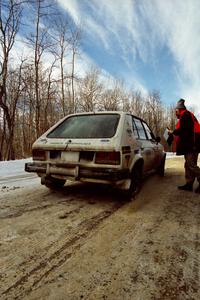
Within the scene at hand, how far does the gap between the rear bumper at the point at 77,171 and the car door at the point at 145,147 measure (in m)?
1.14

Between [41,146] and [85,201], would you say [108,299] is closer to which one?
[85,201]

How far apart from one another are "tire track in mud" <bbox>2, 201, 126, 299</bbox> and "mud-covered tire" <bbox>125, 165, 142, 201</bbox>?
102 cm

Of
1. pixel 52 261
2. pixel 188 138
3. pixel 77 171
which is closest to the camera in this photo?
pixel 52 261

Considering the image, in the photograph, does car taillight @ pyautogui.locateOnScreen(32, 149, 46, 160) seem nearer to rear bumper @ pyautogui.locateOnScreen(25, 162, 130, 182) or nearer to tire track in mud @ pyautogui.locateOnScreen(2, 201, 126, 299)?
rear bumper @ pyautogui.locateOnScreen(25, 162, 130, 182)

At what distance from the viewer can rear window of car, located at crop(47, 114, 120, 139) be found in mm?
4086

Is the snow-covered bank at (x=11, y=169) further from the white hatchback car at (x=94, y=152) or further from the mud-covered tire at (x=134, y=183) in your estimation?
the mud-covered tire at (x=134, y=183)

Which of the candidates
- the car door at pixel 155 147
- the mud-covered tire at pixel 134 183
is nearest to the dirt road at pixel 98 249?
the mud-covered tire at pixel 134 183

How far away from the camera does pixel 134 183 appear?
432 cm

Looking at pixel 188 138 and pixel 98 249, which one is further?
pixel 188 138

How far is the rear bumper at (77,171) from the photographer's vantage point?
3.65 meters

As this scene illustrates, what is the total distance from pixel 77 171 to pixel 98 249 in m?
1.65

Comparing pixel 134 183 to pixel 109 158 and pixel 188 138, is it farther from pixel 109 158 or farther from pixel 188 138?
pixel 188 138

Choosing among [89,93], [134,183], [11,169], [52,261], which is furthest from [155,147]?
[89,93]

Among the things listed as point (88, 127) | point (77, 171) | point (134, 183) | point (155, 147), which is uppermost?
point (88, 127)
